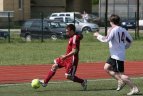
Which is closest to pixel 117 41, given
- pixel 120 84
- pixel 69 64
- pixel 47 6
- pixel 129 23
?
pixel 120 84

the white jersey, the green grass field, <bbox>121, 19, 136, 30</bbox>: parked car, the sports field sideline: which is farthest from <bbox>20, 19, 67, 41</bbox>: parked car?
the white jersey

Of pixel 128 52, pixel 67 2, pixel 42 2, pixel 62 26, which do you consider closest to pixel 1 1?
pixel 42 2

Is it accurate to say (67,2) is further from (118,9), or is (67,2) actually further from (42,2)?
(118,9)

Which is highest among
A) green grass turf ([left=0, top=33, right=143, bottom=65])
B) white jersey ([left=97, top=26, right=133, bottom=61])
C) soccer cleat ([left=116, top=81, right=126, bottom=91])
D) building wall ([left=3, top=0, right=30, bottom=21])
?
building wall ([left=3, top=0, right=30, bottom=21])

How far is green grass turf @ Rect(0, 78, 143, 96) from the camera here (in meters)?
13.6

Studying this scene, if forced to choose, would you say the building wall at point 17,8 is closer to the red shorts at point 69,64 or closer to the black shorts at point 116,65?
the red shorts at point 69,64

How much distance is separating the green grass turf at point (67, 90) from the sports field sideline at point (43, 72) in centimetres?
164

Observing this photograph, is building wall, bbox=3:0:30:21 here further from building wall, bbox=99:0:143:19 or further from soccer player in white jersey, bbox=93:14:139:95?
soccer player in white jersey, bbox=93:14:139:95

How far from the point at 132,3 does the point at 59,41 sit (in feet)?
100

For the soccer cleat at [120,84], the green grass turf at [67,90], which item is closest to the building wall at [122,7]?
the green grass turf at [67,90]

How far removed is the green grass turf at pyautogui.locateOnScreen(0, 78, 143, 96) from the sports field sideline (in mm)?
1643

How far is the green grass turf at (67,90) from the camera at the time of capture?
13.6 metres

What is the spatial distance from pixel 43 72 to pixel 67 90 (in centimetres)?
538

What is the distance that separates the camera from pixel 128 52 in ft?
93.1
